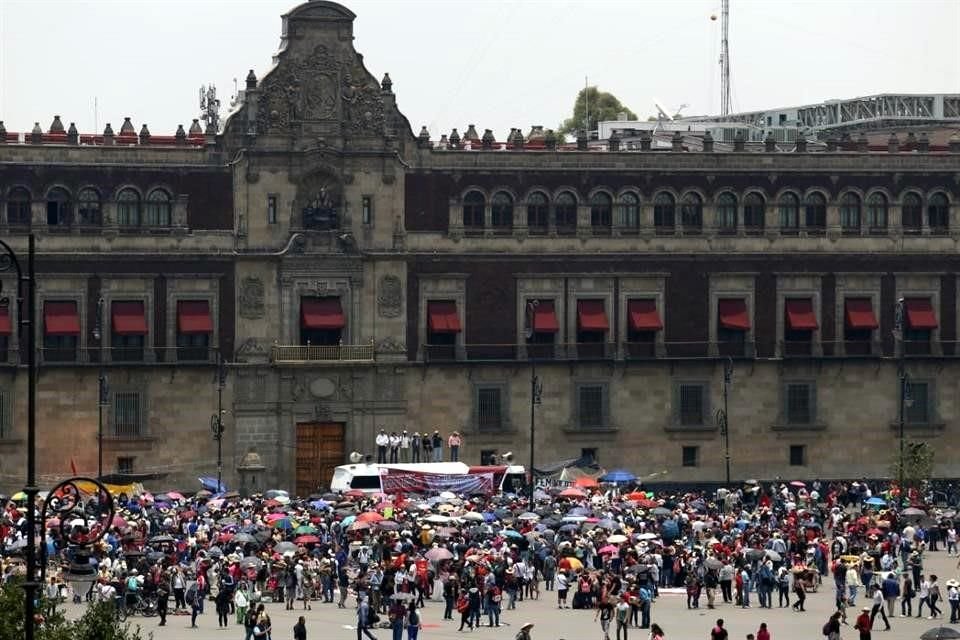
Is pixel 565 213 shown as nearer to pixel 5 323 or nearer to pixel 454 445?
pixel 454 445

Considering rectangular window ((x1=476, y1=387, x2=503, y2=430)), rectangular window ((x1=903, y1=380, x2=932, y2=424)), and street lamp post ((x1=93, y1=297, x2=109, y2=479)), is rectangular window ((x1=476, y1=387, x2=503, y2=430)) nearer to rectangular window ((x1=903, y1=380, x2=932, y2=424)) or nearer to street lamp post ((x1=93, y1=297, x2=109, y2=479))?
street lamp post ((x1=93, y1=297, x2=109, y2=479))

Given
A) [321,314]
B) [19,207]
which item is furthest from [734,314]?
[19,207]

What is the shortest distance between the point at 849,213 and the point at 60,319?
34400 millimetres

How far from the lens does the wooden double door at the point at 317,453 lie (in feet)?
338

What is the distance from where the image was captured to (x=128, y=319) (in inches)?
3984

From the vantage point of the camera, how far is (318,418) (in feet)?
338

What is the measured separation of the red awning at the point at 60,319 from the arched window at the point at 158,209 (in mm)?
4721

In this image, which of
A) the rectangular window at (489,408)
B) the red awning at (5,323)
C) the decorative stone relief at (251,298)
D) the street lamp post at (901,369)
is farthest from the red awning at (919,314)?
the red awning at (5,323)

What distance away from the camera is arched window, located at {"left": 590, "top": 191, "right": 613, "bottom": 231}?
107 m

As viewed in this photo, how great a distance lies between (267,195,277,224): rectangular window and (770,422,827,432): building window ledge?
23153mm

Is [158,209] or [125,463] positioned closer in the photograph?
[125,463]

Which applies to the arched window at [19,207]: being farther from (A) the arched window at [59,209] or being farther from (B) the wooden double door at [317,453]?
(B) the wooden double door at [317,453]

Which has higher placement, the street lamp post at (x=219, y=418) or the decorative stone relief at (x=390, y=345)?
the decorative stone relief at (x=390, y=345)

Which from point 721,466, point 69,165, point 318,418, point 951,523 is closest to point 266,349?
point 318,418
